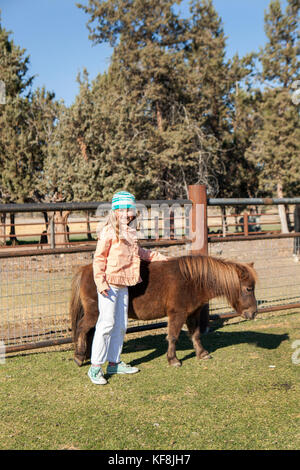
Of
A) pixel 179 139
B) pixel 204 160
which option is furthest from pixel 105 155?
pixel 204 160

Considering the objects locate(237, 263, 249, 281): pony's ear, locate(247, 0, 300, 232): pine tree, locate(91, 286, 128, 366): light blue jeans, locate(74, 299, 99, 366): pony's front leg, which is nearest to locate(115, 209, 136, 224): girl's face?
locate(91, 286, 128, 366): light blue jeans

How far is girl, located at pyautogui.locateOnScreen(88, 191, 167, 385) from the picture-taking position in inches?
151

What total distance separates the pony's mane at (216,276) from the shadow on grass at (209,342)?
818 millimetres

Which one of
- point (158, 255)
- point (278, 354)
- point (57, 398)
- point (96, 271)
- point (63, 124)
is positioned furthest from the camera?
point (63, 124)

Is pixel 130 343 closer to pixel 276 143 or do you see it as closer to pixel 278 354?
pixel 278 354

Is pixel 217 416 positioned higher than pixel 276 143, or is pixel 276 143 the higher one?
pixel 276 143

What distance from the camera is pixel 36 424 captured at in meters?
3.04

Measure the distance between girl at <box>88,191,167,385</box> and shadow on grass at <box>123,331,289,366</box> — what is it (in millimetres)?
723

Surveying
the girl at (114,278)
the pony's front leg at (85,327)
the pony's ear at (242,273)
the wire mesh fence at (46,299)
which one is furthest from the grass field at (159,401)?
the pony's ear at (242,273)

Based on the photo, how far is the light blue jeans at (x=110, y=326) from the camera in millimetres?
3838

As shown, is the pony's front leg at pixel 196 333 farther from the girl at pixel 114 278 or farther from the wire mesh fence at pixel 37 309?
the wire mesh fence at pixel 37 309

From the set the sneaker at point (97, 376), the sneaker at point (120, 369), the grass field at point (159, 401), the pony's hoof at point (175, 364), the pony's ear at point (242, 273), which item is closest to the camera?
the grass field at point (159, 401)

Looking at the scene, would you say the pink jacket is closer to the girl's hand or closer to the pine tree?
the girl's hand
